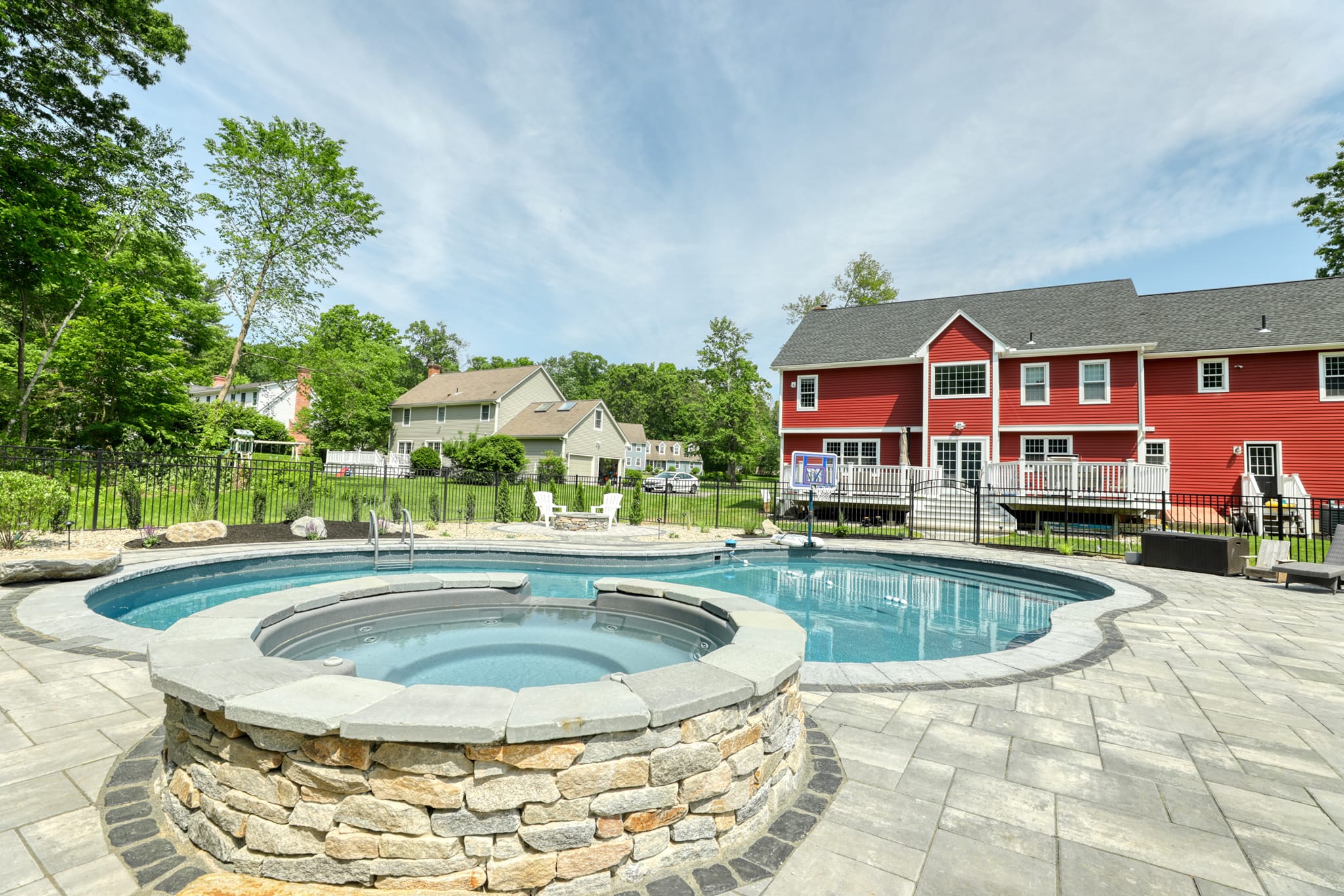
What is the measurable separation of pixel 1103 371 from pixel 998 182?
293 inches

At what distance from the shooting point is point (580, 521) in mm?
15648

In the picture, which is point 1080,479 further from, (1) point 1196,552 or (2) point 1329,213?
(2) point 1329,213

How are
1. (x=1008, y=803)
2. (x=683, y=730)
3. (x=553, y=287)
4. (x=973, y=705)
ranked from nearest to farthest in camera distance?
(x=683, y=730)
(x=1008, y=803)
(x=973, y=705)
(x=553, y=287)

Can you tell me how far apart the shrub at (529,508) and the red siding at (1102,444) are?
53.9 ft

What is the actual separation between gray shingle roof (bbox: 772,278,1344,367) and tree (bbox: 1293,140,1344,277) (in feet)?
31.0

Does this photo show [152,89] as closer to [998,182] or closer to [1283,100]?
[998,182]

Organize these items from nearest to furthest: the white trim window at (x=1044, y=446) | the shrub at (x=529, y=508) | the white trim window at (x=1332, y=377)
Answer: the shrub at (x=529, y=508) → the white trim window at (x=1332, y=377) → the white trim window at (x=1044, y=446)

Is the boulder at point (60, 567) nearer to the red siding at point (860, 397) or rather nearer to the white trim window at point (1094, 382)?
the red siding at point (860, 397)

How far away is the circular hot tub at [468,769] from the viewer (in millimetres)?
2037

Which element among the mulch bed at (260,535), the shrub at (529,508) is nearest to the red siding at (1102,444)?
the shrub at (529,508)

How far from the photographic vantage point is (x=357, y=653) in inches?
170

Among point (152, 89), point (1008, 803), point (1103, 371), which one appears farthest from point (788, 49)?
point (152, 89)

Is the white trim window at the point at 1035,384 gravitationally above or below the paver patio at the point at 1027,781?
above

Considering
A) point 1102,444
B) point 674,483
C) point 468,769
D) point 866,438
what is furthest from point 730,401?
point 468,769
